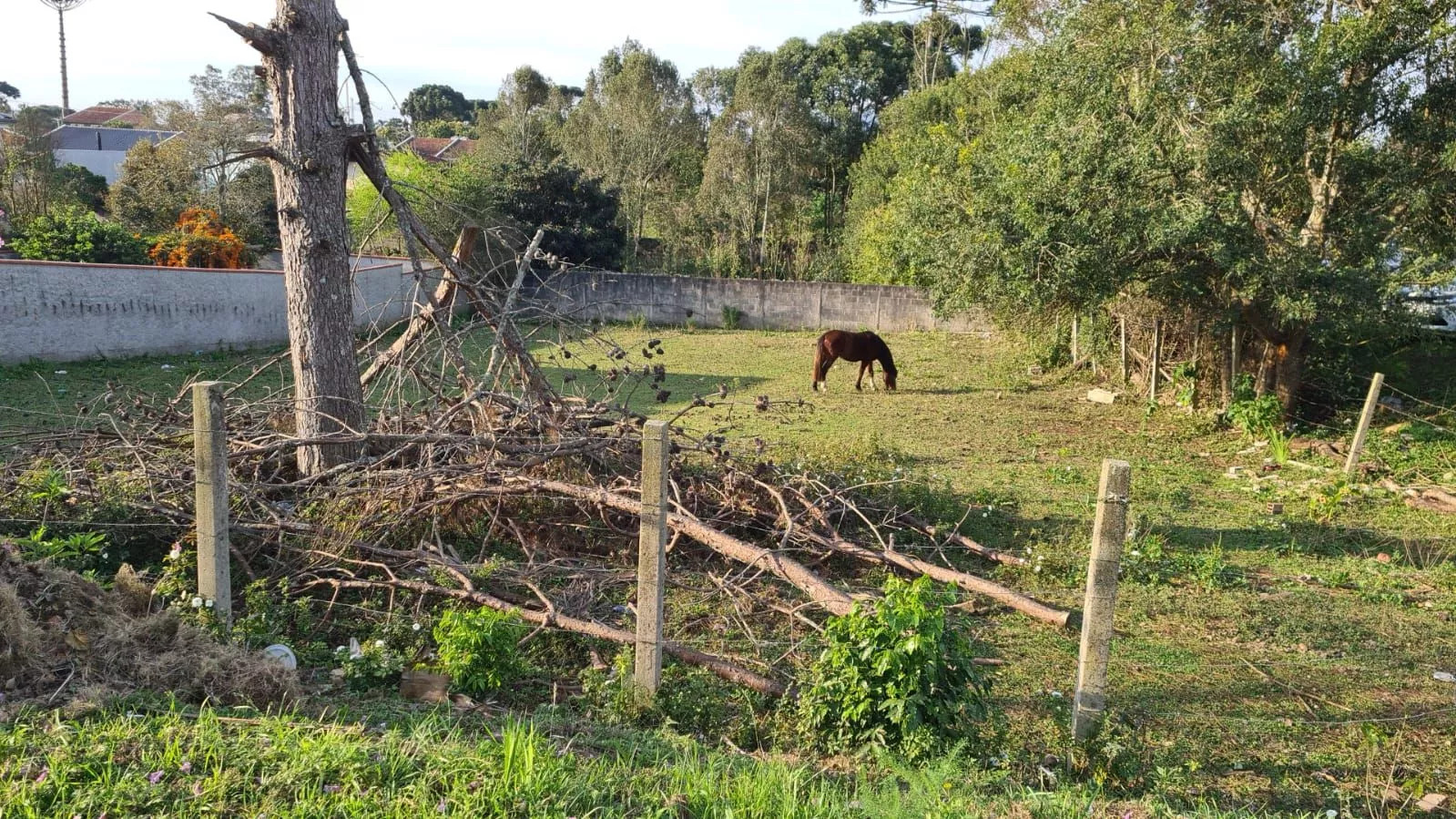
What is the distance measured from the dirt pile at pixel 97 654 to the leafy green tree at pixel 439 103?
229 ft

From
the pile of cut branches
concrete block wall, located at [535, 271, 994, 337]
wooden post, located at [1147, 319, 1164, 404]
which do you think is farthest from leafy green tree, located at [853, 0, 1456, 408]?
concrete block wall, located at [535, 271, 994, 337]

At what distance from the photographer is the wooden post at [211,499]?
443cm

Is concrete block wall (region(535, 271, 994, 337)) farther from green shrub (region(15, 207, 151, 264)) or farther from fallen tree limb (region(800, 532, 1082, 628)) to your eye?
fallen tree limb (region(800, 532, 1082, 628))

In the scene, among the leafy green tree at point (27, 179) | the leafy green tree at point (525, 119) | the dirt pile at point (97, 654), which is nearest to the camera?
the dirt pile at point (97, 654)

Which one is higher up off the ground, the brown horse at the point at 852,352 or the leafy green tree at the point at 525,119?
the leafy green tree at the point at 525,119

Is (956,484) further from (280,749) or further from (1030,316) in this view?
(280,749)

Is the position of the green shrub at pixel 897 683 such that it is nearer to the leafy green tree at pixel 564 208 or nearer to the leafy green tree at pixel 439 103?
the leafy green tree at pixel 564 208

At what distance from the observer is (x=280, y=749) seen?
9.83 feet

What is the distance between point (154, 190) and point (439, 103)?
174 feet

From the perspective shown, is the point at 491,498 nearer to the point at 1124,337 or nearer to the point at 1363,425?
the point at 1363,425

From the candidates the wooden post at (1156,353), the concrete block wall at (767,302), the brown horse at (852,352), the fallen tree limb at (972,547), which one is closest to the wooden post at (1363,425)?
the wooden post at (1156,353)

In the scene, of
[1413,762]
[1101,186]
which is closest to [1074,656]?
[1413,762]

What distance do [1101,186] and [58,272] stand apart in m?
14.1

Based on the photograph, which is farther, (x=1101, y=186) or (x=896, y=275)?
(x=896, y=275)
